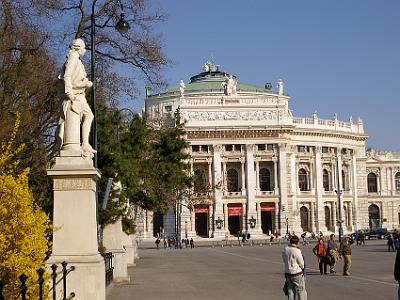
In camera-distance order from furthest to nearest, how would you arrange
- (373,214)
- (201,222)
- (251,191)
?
1. (373,214)
2. (201,222)
3. (251,191)

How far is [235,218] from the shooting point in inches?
3866

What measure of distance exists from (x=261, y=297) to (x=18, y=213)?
8.17 meters

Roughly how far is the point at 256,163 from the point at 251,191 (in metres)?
4.32

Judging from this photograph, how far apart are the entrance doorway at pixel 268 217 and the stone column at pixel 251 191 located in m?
1.84

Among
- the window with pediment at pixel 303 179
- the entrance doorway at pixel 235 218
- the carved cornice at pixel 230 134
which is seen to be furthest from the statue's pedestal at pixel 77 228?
the window with pediment at pixel 303 179

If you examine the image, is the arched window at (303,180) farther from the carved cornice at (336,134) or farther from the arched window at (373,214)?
the arched window at (373,214)

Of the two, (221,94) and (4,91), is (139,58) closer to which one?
(4,91)

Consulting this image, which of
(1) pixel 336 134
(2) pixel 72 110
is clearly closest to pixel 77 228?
(2) pixel 72 110

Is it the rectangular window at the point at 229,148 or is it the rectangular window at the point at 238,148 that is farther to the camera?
the rectangular window at the point at 229,148

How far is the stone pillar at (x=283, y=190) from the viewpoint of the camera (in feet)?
315

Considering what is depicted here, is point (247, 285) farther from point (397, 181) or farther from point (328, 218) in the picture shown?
point (397, 181)

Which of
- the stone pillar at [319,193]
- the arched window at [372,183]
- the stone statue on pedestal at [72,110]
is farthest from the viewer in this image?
the arched window at [372,183]

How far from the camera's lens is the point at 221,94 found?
332ft

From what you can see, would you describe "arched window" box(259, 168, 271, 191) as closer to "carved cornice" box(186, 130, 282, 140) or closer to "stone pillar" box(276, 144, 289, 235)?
"stone pillar" box(276, 144, 289, 235)
